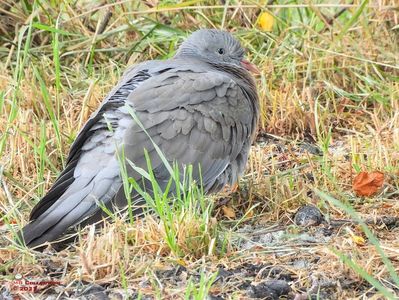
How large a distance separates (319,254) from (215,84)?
116 centimetres

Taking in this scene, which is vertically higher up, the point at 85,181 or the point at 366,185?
the point at 85,181

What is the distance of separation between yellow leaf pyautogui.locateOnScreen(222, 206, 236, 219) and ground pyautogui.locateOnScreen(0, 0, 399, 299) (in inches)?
0.4

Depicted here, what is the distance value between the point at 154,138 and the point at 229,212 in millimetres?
482

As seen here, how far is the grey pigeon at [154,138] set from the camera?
416cm

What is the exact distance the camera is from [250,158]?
16.6 feet

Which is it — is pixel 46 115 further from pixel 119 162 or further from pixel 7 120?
pixel 119 162

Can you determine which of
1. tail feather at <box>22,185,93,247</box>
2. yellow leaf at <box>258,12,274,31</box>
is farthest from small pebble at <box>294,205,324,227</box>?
yellow leaf at <box>258,12,274,31</box>

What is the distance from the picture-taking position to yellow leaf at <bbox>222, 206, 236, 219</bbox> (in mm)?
4422

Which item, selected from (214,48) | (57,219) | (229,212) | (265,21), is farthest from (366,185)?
(265,21)

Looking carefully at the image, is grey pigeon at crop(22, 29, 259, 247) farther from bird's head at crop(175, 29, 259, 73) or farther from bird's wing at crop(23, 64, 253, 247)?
bird's head at crop(175, 29, 259, 73)

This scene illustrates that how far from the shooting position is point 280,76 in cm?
594

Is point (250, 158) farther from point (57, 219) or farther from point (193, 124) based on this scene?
point (57, 219)

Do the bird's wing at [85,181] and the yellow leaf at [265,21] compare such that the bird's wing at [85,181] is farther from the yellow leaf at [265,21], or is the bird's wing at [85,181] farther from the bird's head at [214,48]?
the yellow leaf at [265,21]

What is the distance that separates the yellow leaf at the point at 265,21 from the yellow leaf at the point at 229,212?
2.11m
